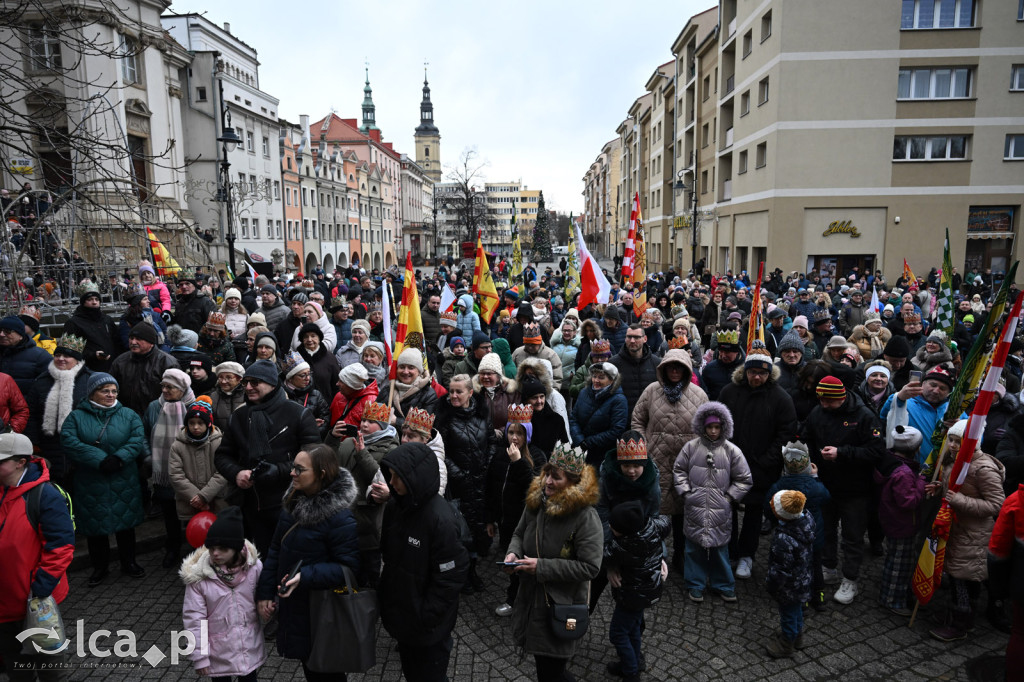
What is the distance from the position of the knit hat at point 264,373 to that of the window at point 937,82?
28908 millimetres

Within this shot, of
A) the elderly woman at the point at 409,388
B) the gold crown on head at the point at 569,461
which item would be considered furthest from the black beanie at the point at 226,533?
the elderly woman at the point at 409,388

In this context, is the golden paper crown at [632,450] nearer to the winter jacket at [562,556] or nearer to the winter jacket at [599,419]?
the winter jacket at [562,556]

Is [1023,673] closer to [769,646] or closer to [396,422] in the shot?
[769,646]

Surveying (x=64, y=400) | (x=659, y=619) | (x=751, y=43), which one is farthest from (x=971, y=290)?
(x=64, y=400)

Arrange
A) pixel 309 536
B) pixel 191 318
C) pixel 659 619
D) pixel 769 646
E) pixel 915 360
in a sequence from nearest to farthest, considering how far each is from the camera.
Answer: pixel 309 536 → pixel 769 646 → pixel 659 619 → pixel 915 360 → pixel 191 318

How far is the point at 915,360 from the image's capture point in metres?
7.10

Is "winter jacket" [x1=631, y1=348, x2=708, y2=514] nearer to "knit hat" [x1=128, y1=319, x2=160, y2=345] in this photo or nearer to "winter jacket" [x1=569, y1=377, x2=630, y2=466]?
"winter jacket" [x1=569, y1=377, x2=630, y2=466]

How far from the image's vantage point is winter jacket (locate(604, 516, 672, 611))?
3.89m

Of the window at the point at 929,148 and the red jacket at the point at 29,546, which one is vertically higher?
the window at the point at 929,148

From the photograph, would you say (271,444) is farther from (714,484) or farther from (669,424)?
(714,484)

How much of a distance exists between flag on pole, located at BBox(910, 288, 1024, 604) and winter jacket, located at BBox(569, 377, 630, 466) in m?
2.52

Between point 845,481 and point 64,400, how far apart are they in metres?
7.11

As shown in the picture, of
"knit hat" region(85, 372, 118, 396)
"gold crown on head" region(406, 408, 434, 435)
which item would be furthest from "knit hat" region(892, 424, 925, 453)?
"knit hat" region(85, 372, 118, 396)

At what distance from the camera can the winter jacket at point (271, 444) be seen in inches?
189
